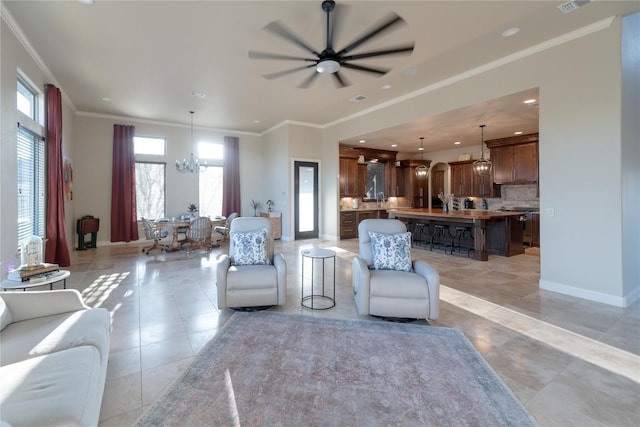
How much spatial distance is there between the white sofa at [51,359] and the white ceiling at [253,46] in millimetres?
3283

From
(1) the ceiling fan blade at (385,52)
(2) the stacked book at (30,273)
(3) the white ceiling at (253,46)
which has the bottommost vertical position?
(2) the stacked book at (30,273)

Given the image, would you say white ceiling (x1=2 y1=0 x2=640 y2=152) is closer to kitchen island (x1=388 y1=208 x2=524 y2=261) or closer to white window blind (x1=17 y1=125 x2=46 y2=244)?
white window blind (x1=17 y1=125 x2=46 y2=244)

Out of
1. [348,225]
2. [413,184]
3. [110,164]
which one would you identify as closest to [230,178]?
[110,164]

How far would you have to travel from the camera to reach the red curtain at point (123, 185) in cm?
768

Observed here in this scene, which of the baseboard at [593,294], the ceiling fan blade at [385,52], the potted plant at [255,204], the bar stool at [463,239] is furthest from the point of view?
the potted plant at [255,204]

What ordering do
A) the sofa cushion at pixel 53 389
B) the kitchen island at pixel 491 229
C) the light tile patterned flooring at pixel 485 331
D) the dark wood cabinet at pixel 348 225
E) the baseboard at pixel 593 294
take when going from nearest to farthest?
the sofa cushion at pixel 53 389 < the light tile patterned flooring at pixel 485 331 < the baseboard at pixel 593 294 < the kitchen island at pixel 491 229 < the dark wood cabinet at pixel 348 225

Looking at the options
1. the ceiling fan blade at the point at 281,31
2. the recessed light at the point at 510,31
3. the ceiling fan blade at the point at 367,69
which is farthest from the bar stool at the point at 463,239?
the ceiling fan blade at the point at 281,31

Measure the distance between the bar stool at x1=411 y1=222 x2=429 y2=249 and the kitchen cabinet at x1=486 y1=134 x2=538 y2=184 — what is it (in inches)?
106

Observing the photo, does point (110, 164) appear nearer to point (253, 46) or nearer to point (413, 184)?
point (253, 46)

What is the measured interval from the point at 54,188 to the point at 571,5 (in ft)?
25.8

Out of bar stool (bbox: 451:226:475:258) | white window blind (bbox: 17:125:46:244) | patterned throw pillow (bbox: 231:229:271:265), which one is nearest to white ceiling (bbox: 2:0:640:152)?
white window blind (bbox: 17:125:46:244)

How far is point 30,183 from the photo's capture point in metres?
4.52

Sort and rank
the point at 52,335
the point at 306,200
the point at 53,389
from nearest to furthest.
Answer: the point at 53,389 < the point at 52,335 < the point at 306,200

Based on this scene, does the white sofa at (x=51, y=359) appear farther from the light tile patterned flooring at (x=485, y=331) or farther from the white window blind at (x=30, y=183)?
the white window blind at (x=30, y=183)
